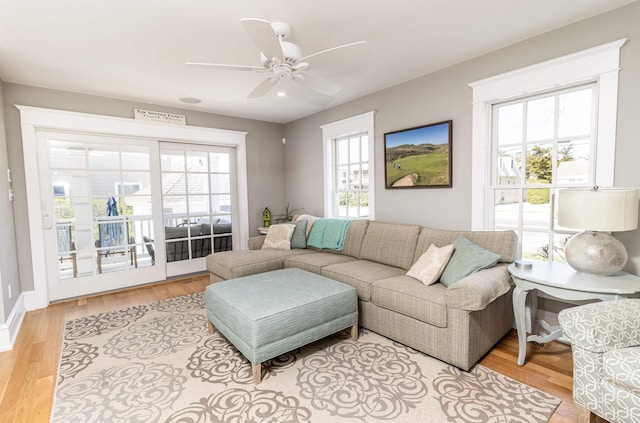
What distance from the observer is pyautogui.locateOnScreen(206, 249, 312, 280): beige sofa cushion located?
331 centimetres

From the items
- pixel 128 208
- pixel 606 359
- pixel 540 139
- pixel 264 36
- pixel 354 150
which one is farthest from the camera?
pixel 354 150

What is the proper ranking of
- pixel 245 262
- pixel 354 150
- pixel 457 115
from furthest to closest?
1. pixel 354 150
2. pixel 245 262
3. pixel 457 115

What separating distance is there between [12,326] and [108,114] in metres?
2.46

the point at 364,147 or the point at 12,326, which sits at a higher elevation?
the point at 364,147

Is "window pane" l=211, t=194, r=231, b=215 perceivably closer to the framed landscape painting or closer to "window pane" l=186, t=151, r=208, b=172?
"window pane" l=186, t=151, r=208, b=172

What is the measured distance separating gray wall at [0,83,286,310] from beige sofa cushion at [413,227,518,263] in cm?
299

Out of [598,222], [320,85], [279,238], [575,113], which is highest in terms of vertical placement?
[320,85]

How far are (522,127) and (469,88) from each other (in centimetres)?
61

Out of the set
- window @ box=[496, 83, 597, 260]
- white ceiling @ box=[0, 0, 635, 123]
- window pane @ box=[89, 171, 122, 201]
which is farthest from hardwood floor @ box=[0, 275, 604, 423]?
white ceiling @ box=[0, 0, 635, 123]

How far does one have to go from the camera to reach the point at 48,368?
226cm

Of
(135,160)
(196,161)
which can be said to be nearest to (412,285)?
(196,161)

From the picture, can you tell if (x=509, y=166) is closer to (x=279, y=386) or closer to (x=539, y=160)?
(x=539, y=160)

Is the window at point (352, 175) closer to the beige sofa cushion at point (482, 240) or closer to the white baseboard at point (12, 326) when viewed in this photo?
the beige sofa cushion at point (482, 240)

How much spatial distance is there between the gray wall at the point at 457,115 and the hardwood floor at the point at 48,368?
3.07 feet
